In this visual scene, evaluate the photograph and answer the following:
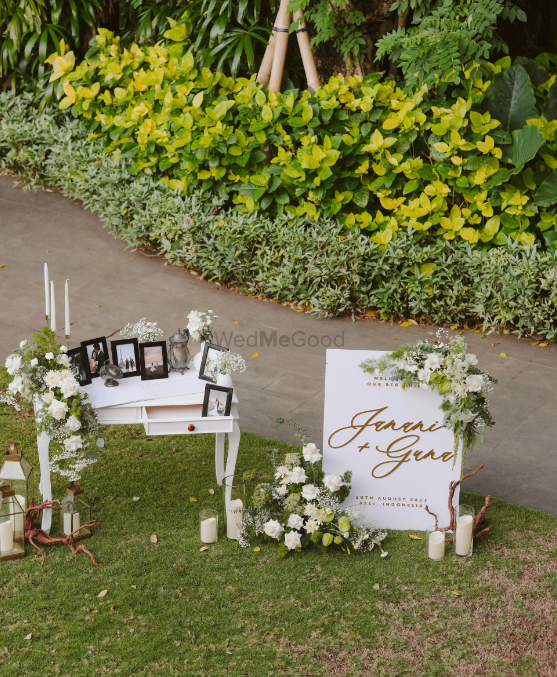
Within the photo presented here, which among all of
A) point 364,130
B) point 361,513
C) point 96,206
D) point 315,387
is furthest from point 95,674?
point 96,206

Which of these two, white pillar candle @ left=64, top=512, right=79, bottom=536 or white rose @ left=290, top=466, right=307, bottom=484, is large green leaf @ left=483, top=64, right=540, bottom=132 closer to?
white rose @ left=290, top=466, right=307, bottom=484

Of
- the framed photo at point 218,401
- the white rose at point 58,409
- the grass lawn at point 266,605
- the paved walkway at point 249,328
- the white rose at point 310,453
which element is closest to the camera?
the grass lawn at point 266,605

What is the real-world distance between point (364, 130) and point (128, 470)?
3.50 m

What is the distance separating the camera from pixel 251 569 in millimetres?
4312

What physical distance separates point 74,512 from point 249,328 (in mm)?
2590

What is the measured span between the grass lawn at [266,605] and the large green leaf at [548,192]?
9.29 feet

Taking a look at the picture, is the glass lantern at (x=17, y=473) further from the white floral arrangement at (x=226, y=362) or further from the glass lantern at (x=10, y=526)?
the white floral arrangement at (x=226, y=362)

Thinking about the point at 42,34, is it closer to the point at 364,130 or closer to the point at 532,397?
the point at 364,130

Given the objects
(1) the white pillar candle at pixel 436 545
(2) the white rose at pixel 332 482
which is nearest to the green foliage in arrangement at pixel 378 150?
(2) the white rose at pixel 332 482

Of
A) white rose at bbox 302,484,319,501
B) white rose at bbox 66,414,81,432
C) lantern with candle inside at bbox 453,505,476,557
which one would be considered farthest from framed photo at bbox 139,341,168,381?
lantern with candle inside at bbox 453,505,476,557

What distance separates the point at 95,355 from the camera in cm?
453

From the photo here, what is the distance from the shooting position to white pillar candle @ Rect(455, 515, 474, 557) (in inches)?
172

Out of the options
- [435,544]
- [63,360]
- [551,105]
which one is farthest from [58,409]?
[551,105]

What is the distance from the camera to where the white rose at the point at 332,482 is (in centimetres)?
436
